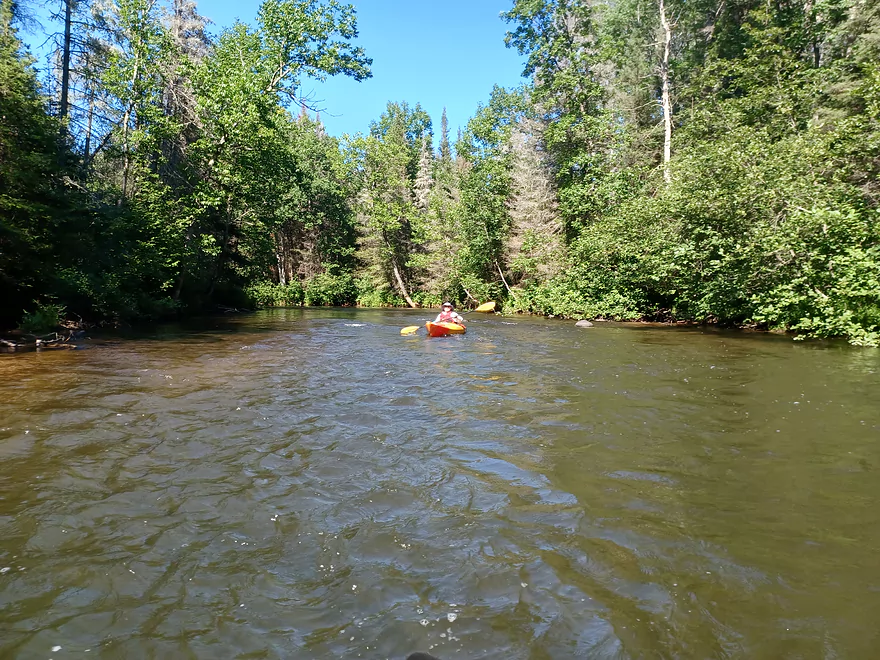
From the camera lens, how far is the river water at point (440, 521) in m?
2.71

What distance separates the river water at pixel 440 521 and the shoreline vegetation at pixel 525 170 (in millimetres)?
7617

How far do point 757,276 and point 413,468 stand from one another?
14.5m

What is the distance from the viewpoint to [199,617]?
2.83 metres

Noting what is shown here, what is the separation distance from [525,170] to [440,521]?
30.8 metres

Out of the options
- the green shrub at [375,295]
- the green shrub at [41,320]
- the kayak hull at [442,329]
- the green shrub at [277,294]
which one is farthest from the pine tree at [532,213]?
the green shrub at [41,320]

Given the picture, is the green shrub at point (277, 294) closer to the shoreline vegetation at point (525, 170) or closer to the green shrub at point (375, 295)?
the shoreline vegetation at point (525, 170)

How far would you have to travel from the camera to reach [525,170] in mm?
32000

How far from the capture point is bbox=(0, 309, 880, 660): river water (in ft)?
8.87

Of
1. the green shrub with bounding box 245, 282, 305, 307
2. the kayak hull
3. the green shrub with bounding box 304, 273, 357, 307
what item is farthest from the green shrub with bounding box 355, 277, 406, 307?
the kayak hull

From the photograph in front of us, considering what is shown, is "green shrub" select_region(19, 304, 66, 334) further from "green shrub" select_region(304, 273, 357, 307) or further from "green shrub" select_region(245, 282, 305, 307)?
"green shrub" select_region(304, 273, 357, 307)

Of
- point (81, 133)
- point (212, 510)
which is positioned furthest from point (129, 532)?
point (81, 133)

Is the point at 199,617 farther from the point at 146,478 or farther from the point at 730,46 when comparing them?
the point at 730,46

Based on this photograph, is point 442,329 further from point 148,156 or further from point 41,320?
point 148,156

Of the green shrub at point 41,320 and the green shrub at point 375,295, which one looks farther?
the green shrub at point 375,295
